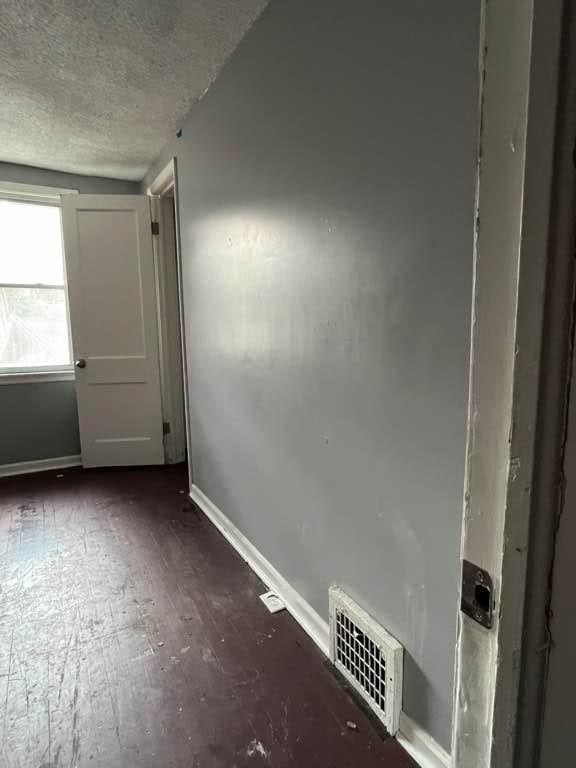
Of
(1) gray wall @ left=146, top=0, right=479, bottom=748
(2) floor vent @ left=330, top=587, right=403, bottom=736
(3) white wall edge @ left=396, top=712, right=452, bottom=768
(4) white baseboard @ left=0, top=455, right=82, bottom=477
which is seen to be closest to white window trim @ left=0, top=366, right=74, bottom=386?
(4) white baseboard @ left=0, top=455, right=82, bottom=477

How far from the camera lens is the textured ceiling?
1.67 m

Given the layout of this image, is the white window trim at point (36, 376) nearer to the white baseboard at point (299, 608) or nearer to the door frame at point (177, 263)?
the door frame at point (177, 263)

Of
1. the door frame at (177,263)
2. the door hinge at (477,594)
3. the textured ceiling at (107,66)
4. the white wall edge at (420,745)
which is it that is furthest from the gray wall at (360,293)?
the door frame at (177,263)

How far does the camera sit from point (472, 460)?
48 centimetres

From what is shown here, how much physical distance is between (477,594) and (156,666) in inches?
59.1

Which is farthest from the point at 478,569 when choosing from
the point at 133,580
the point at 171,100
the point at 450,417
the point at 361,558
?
the point at 171,100

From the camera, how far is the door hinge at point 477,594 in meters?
0.47

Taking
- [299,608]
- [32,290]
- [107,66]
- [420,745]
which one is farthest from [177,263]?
[420,745]

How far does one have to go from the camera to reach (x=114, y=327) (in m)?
3.48

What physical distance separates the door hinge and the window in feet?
12.7

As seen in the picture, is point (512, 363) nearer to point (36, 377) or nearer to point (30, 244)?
point (36, 377)

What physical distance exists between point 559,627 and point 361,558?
98 cm

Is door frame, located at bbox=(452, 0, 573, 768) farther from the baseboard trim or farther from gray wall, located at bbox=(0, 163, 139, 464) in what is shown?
gray wall, located at bbox=(0, 163, 139, 464)

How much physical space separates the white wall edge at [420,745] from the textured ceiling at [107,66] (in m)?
2.50
